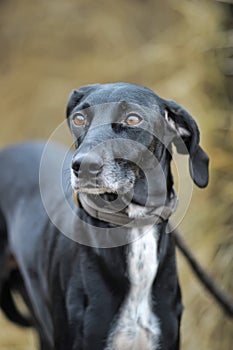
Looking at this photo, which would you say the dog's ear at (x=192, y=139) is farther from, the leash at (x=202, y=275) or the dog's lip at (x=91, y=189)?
the leash at (x=202, y=275)

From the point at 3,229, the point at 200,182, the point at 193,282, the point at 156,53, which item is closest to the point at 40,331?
the point at 3,229

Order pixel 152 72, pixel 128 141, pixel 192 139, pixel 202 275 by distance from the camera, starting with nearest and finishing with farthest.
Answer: pixel 128 141 < pixel 192 139 < pixel 202 275 < pixel 152 72

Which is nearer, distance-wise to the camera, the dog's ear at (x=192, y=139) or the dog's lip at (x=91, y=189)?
the dog's lip at (x=91, y=189)

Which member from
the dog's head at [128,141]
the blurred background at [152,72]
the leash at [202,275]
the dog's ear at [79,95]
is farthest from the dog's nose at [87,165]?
the blurred background at [152,72]

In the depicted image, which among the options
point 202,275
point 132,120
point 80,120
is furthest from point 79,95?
point 202,275

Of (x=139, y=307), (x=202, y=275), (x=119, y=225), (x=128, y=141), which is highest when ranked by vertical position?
(x=128, y=141)

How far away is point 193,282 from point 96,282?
1.61 meters

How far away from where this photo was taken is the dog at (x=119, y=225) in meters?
2.45

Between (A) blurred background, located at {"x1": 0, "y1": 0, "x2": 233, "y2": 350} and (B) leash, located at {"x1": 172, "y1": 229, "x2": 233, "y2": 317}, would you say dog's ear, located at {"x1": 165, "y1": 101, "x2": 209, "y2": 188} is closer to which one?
(B) leash, located at {"x1": 172, "y1": 229, "x2": 233, "y2": 317}

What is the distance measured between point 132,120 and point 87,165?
240 millimetres

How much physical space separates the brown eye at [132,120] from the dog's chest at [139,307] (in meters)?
0.42

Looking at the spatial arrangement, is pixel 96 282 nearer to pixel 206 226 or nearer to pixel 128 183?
pixel 128 183

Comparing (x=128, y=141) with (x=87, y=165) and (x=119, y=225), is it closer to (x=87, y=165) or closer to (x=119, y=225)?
(x=87, y=165)

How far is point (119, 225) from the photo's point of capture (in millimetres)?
2680
